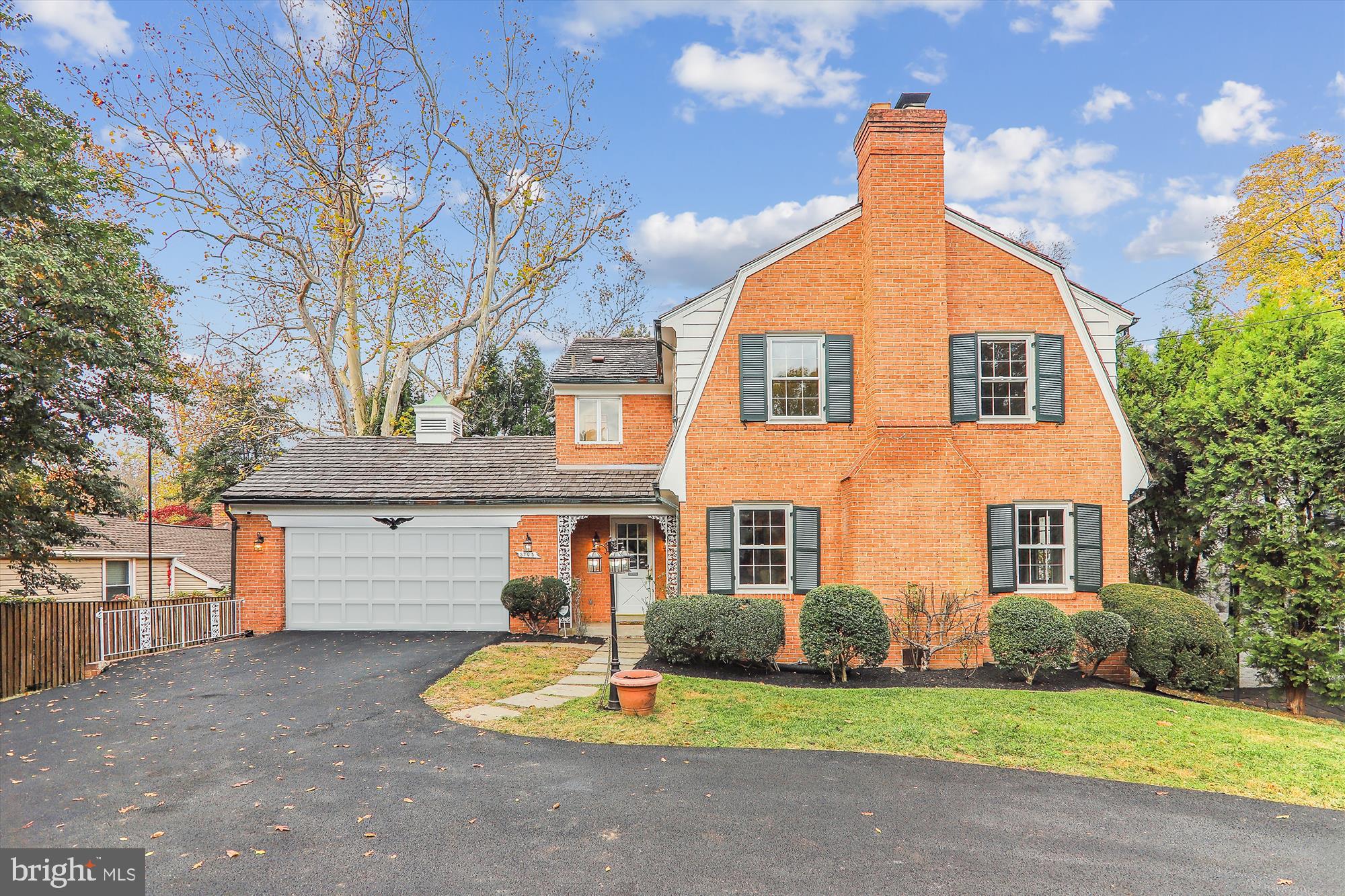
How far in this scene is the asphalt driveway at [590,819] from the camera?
4.59 meters

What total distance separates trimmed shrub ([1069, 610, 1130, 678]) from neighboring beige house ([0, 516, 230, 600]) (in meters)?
25.6

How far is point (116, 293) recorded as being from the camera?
10.8m

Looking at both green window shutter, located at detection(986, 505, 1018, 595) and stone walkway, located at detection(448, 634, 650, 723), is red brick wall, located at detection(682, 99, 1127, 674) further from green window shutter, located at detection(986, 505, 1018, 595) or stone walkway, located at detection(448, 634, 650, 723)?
stone walkway, located at detection(448, 634, 650, 723)

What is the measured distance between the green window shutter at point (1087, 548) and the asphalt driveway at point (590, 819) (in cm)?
573

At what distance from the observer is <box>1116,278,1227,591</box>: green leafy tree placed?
44.0 feet

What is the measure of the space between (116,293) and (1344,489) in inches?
755

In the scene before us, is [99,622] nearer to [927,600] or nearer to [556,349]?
[927,600]

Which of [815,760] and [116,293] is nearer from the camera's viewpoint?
[815,760]

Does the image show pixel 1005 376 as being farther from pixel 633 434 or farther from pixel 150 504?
pixel 150 504

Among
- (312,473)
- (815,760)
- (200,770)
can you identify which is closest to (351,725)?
(200,770)

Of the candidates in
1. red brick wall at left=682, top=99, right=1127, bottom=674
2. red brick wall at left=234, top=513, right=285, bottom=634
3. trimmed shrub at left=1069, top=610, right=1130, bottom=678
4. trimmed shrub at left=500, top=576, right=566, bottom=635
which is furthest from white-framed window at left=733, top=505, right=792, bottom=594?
red brick wall at left=234, top=513, right=285, bottom=634

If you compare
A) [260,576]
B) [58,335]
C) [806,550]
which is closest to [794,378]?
[806,550]

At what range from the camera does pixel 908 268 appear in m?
11.3

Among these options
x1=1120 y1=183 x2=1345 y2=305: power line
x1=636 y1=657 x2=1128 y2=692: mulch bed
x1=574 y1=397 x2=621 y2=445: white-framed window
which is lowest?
x1=636 y1=657 x2=1128 y2=692: mulch bed
